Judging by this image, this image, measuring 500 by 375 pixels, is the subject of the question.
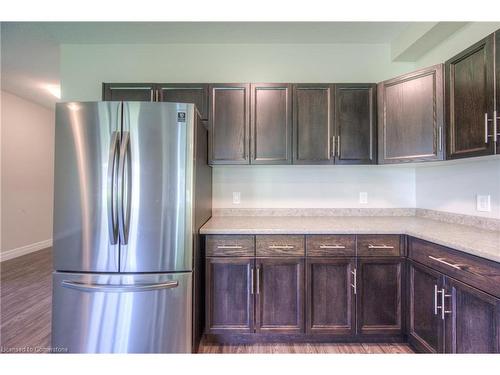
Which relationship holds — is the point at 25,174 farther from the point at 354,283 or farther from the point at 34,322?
the point at 354,283

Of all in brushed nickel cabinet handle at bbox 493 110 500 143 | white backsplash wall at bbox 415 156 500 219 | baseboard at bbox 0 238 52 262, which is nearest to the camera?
brushed nickel cabinet handle at bbox 493 110 500 143

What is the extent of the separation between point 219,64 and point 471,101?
6.80 ft

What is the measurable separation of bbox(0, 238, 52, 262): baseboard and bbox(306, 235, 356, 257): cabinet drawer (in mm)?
4703

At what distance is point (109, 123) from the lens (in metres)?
1.52

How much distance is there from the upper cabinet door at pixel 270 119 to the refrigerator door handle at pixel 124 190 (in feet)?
3.20

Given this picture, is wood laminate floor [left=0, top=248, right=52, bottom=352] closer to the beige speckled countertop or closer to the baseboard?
the baseboard

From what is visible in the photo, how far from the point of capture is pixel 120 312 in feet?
4.96

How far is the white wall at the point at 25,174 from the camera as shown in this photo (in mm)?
3729

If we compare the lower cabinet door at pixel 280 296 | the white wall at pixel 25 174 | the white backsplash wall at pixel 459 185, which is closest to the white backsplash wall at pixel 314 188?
the white backsplash wall at pixel 459 185

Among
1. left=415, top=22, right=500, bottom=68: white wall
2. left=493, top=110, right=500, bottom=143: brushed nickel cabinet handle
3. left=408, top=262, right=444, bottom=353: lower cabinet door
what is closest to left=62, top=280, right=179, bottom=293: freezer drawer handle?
left=408, top=262, right=444, bottom=353: lower cabinet door

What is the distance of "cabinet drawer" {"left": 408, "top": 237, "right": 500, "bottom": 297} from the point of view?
1132 mm

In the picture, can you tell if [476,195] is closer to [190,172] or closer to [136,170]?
[190,172]

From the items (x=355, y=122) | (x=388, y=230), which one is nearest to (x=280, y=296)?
(x=388, y=230)
